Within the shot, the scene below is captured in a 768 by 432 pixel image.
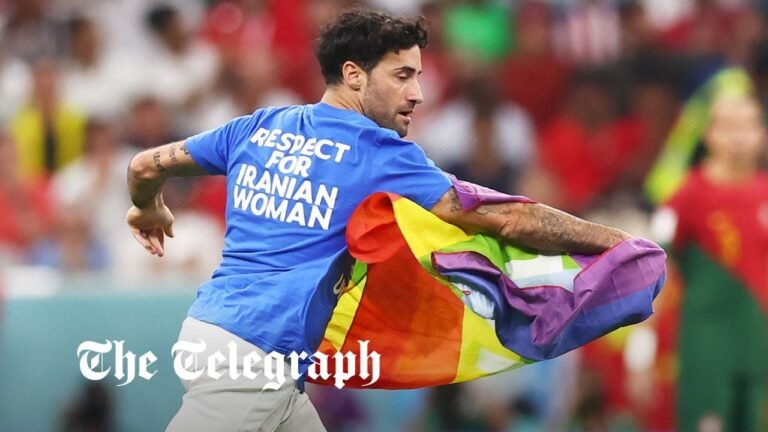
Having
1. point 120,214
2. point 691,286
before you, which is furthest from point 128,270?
point 691,286

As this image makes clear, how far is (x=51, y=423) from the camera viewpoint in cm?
1098

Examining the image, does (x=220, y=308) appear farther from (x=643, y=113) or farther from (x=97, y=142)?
(x=643, y=113)

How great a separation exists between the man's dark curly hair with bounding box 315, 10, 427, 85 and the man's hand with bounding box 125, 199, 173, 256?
42.1 inches

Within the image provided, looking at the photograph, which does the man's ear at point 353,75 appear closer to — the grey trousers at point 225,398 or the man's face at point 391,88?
the man's face at point 391,88

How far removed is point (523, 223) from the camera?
6035 mm

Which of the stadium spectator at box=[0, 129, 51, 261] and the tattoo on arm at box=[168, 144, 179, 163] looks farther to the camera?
the stadium spectator at box=[0, 129, 51, 261]

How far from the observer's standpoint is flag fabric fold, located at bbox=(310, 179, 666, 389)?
6043mm

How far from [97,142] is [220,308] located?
6.64 metres

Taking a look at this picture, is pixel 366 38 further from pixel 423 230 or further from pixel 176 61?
pixel 176 61

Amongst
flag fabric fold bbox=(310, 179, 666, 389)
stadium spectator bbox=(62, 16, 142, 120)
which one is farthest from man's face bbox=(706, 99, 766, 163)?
stadium spectator bbox=(62, 16, 142, 120)

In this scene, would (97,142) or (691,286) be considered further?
(97,142)

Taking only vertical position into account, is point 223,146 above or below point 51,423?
above

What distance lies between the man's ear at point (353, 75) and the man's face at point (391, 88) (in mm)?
24

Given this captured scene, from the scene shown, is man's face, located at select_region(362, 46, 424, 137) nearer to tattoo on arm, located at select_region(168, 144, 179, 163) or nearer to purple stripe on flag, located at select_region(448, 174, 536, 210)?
purple stripe on flag, located at select_region(448, 174, 536, 210)
